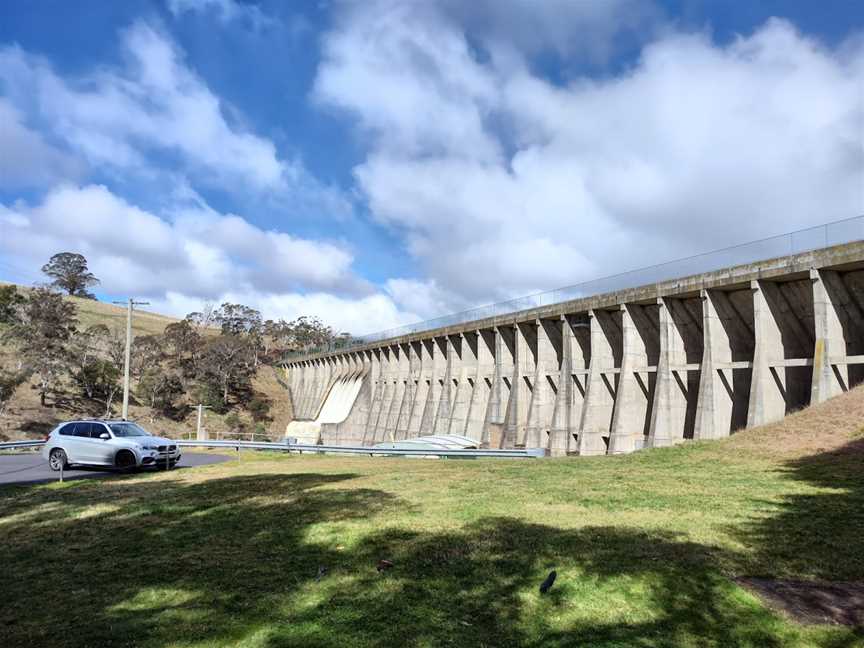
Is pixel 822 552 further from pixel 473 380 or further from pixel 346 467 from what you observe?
pixel 473 380

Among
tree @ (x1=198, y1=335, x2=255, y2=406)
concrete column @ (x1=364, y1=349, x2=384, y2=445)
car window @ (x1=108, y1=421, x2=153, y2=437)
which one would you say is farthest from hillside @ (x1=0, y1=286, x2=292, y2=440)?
car window @ (x1=108, y1=421, x2=153, y2=437)

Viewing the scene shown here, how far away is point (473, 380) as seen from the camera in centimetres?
4653

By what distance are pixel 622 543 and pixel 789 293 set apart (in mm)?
19689

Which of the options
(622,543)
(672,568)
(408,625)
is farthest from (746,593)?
(408,625)

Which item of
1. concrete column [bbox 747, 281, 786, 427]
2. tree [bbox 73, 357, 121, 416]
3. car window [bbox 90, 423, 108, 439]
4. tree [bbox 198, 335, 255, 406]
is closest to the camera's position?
car window [bbox 90, 423, 108, 439]

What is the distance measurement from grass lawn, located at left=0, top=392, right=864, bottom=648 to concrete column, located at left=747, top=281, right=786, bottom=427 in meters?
7.98

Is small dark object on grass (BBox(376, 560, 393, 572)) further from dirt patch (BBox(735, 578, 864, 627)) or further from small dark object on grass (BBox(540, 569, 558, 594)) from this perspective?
dirt patch (BBox(735, 578, 864, 627))

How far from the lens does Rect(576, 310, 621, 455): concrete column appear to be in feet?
103

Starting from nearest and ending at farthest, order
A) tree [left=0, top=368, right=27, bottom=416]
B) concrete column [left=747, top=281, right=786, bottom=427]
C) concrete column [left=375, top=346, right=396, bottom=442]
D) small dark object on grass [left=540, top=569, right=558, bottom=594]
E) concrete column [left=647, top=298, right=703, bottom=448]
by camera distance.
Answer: small dark object on grass [left=540, top=569, right=558, bottom=594] → concrete column [left=747, top=281, right=786, bottom=427] → concrete column [left=647, top=298, right=703, bottom=448] → tree [left=0, top=368, right=27, bottom=416] → concrete column [left=375, top=346, right=396, bottom=442]

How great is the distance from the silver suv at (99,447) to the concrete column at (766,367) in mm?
21356

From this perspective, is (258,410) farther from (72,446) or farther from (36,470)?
(72,446)

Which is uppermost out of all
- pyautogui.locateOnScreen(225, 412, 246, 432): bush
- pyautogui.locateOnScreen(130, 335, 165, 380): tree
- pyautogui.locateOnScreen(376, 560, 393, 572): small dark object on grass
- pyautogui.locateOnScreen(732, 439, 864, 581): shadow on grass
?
pyautogui.locateOnScreen(130, 335, 165, 380): tree

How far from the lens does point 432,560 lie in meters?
8.20

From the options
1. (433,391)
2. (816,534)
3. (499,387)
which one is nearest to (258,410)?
(433,391)
